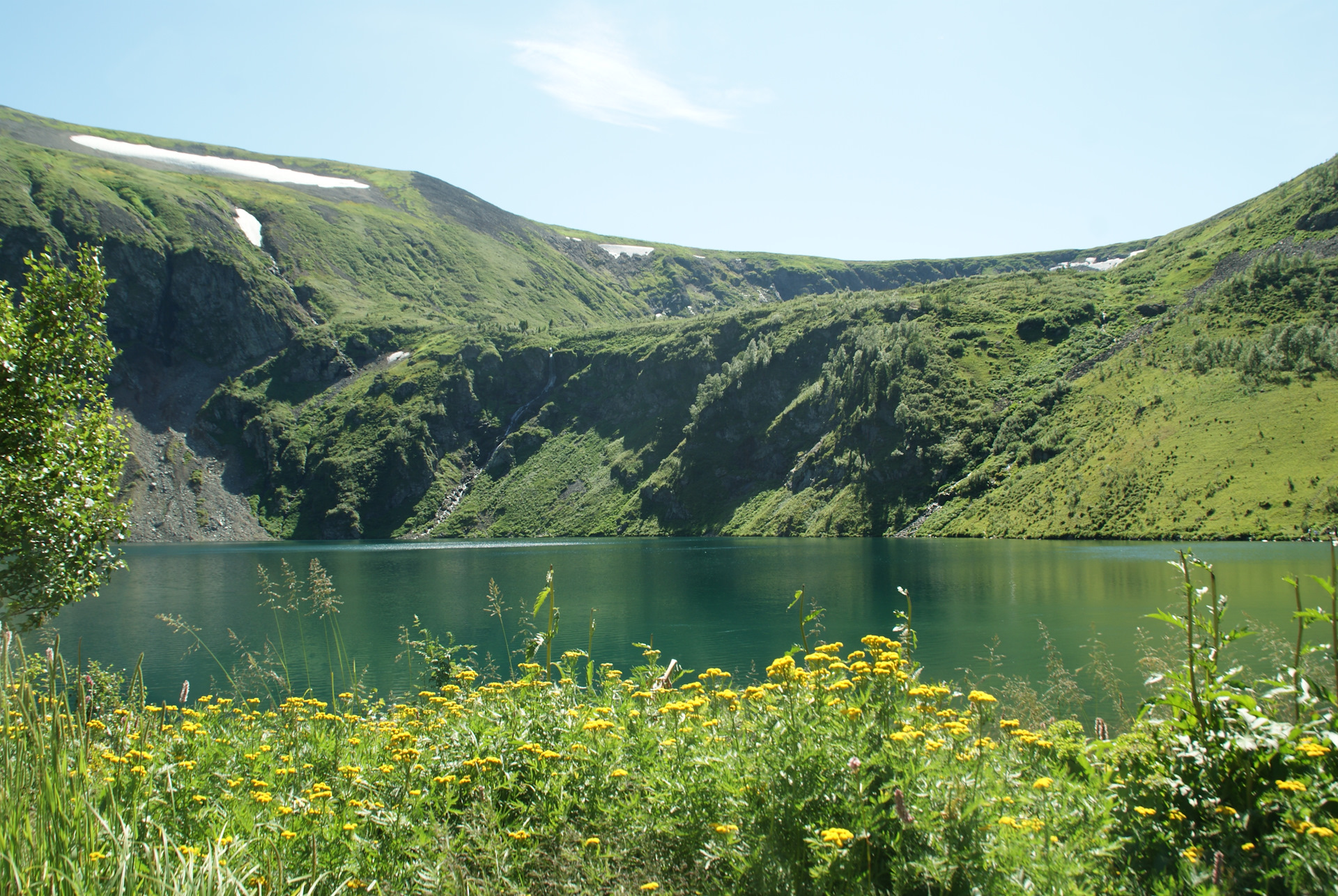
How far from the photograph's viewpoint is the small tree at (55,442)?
11461 mm

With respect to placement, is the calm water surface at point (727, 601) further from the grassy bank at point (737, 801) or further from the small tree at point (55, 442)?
the small tree at point (55, 442)

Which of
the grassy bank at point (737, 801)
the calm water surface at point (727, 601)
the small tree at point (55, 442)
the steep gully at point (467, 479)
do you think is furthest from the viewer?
the steep gully at point (467, 479)

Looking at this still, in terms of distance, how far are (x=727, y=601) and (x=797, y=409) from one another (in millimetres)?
107921

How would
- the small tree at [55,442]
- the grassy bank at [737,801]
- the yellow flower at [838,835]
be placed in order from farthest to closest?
1. the small tree at [55,442]
2. the grassy bank at [737,801]
3. the yellow flower at [838,835]

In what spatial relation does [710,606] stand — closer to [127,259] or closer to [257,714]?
[257,714]

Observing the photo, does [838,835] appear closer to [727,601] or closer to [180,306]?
[727,601]

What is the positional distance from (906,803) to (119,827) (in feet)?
15.6

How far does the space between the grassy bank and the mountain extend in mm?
81475

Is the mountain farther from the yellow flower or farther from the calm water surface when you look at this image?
the yellow flower

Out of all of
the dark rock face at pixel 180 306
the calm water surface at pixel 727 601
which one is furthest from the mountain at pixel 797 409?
the calm water surface at pixel 727 601

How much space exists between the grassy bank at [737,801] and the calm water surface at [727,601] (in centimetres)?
1157

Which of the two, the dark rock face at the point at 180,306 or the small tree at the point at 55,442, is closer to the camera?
the small tree at the point at 55,442

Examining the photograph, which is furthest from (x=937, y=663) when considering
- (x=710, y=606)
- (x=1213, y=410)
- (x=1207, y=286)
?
(x=1207, y=286)

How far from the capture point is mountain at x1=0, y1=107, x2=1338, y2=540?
3398 inches
